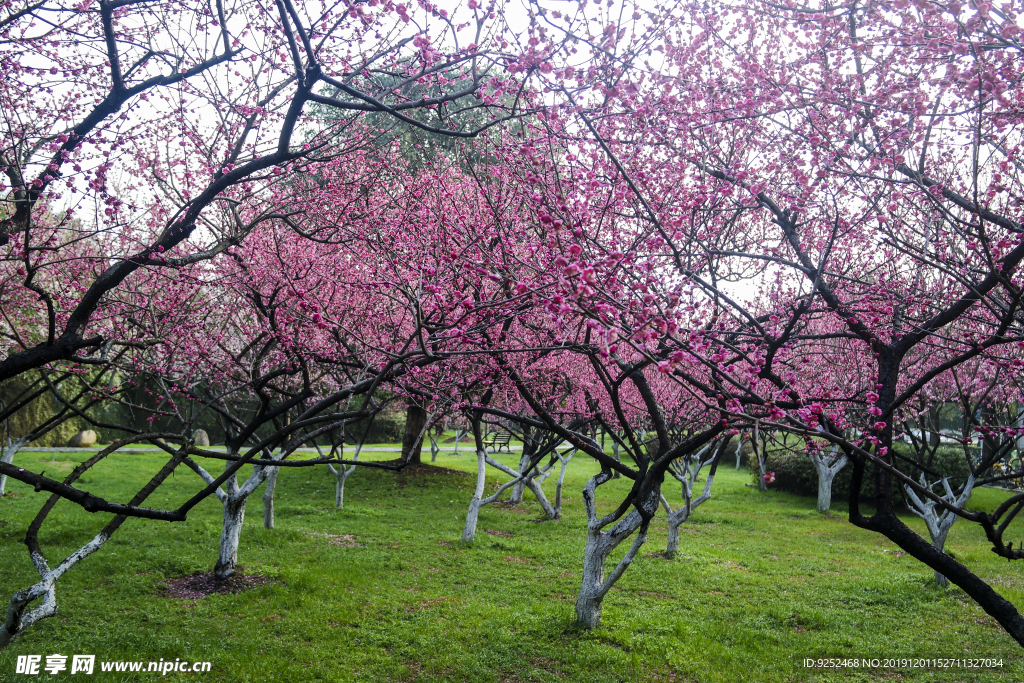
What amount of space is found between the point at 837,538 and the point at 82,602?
16.5 metres

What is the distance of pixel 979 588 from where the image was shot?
5.10m

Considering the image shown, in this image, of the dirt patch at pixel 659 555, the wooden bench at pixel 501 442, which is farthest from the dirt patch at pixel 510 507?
the dirt patch at pixel 659 555

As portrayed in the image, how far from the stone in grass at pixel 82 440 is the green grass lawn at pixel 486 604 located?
1283cm

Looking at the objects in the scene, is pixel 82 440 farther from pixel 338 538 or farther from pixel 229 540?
pixel 229 540

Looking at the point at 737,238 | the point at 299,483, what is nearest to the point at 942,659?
the point at 737,238

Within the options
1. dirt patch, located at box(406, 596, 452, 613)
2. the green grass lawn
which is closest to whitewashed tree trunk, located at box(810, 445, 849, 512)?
the green grass lawn

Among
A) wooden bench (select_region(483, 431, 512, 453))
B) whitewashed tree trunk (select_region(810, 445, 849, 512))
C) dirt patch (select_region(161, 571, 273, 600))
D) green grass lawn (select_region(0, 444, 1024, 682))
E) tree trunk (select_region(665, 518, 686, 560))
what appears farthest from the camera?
whitewashed tree trunk (select_region(810, 445, 849, 512))

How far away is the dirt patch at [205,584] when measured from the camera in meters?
10.4

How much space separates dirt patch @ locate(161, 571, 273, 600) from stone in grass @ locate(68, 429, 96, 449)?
21.6 metres

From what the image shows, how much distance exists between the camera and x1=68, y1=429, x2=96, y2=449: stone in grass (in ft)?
93.9

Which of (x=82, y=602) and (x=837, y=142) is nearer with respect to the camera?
(x=837, y=142)

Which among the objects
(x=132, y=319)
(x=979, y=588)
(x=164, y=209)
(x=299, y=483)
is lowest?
(x=299, y=483)

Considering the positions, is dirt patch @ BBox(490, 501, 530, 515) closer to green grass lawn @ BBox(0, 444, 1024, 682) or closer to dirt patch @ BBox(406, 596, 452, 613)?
green grass lawn @ BBox(0, 444, 1024, 682)

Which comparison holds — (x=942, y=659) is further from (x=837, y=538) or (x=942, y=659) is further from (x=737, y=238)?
(x=837, y=538)
